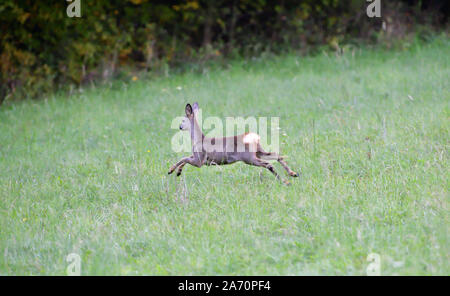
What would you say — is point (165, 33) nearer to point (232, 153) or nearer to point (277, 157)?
point (277, 157)

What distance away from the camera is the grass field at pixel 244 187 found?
510 cm

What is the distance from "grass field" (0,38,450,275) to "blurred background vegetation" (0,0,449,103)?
269 centimetres

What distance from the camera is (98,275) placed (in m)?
5.02

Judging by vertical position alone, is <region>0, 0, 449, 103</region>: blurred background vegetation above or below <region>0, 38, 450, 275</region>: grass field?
above

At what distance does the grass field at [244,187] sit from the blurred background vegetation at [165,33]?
8.83 feet

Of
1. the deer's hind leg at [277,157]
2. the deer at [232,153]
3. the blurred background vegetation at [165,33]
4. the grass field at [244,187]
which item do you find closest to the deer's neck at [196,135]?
the deer at [232,153]

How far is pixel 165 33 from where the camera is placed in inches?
645

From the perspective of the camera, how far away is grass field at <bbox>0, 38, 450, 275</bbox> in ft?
16.7

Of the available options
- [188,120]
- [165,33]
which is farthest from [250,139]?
[165,33]

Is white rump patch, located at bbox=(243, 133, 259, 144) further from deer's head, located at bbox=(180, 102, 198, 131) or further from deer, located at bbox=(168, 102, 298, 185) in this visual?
deer's head, located at bbox=(180, 102, 198, 131)

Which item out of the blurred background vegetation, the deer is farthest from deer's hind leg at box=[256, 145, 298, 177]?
the blurred background vegetation

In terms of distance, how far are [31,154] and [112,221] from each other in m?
3.87

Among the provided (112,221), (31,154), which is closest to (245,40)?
(31,154)
